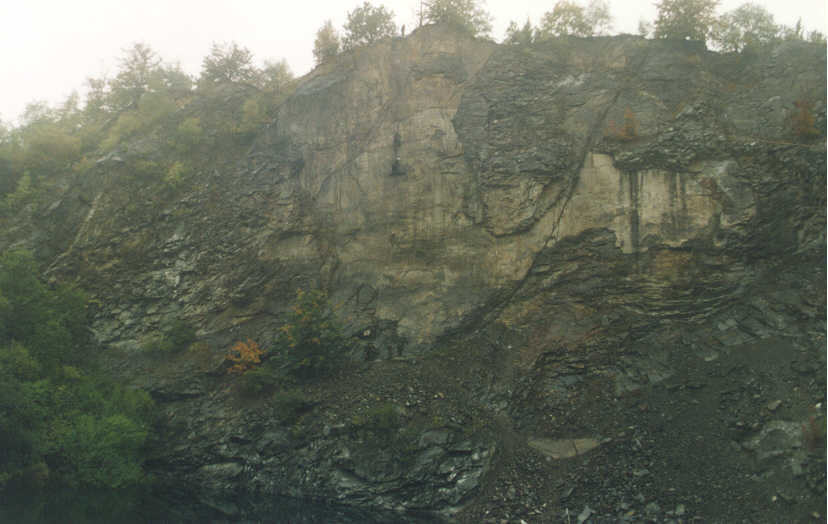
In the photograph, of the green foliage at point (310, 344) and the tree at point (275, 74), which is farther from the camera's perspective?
the tree at point (275, 74)

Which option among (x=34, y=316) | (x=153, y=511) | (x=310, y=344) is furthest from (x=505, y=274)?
(x=34, y=316)

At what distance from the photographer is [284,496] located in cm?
1446

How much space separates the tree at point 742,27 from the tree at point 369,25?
14.3 metres

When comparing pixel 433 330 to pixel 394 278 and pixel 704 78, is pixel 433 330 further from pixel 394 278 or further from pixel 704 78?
pixel 704 78

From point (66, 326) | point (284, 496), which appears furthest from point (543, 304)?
point (66, 326)

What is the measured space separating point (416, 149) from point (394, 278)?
5.63 metres

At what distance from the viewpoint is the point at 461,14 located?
23047 mm

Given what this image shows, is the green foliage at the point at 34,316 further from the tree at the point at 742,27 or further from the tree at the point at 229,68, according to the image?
the tree at the point at 742,27

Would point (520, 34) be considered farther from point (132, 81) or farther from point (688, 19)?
point (132, 81)

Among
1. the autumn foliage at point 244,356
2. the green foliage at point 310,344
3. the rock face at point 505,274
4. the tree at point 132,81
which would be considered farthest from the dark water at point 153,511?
the tree at point 132,81

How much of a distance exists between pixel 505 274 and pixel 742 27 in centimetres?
1479

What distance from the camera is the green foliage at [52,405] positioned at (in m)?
13.9

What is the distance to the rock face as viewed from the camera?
13234mm

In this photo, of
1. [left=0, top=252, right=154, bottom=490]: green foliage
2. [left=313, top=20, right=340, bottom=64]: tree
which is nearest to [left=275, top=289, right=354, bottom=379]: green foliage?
[left=0, top=252, right=154, bottom=490]: green foliage
